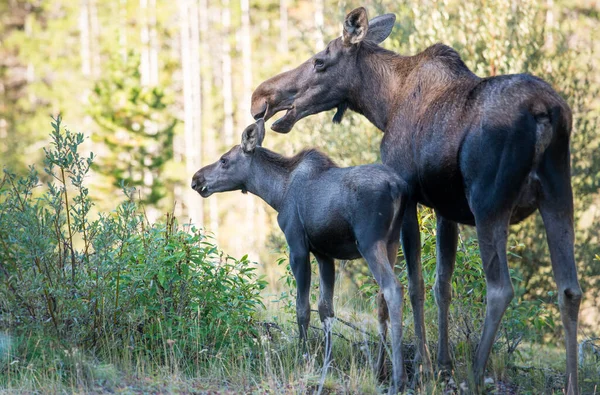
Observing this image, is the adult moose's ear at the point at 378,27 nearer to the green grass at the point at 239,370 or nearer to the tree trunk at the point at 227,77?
the green grass at the point at 239,370

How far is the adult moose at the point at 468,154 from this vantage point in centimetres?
658

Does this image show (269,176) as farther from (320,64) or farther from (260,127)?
(320,64)

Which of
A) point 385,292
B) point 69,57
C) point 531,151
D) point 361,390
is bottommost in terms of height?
point 361,390

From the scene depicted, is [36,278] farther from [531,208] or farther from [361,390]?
[531,208]

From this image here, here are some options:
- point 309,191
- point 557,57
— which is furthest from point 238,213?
point 309,191

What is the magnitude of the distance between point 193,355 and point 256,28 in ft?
135

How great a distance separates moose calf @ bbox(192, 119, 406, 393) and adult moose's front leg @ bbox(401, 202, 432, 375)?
0.12 meters

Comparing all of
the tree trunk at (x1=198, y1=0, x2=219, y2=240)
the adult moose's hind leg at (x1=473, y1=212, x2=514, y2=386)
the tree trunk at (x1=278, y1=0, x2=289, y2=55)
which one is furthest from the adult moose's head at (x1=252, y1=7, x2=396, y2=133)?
the tree trunk at (x1=278, y1=0, x2=289, y2=55)

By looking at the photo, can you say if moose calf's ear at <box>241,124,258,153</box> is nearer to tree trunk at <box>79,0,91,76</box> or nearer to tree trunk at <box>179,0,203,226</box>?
tree trunk at <box>179,0,203,226</box>

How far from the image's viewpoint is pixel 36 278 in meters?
7.80

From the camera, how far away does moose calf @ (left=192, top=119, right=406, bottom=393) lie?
289 inches

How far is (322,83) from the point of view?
8633mm

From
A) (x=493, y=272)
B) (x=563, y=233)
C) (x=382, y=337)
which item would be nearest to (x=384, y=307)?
(x=382, y=337)

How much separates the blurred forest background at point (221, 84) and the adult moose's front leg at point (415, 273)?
1094 millimetres
